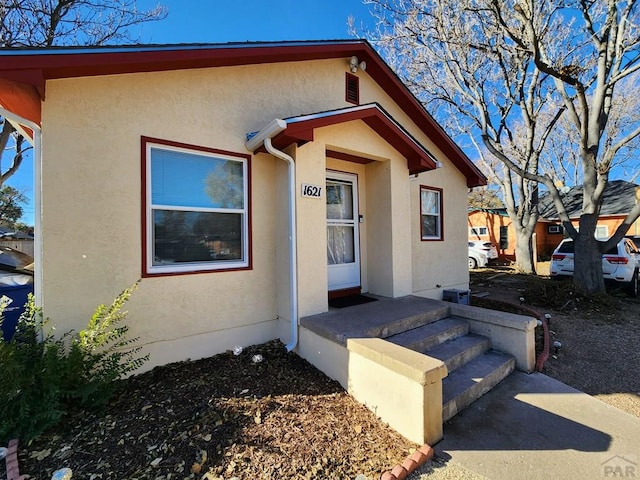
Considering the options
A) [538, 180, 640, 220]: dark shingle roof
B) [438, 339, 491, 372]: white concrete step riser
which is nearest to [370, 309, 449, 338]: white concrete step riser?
[438, 339, 491, 372]: white concrete step riser

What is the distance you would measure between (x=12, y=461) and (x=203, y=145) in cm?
357

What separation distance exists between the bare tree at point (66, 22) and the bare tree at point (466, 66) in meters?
7.64

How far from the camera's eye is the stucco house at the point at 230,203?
3.19 meters

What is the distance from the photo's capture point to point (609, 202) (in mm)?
18578

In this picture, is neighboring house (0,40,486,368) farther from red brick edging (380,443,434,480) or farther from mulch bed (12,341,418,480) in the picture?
red brick edging (380,443,434,480)

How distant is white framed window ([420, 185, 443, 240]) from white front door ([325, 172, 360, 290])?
2.09m

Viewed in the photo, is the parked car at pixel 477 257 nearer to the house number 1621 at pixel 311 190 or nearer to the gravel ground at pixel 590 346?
the gravel ground at pixel 590 346

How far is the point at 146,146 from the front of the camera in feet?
12.2

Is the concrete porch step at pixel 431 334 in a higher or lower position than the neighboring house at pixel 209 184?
lower

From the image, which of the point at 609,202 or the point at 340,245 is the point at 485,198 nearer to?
the point at 609,202

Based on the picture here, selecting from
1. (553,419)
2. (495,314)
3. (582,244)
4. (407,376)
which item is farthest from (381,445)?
(582,244)

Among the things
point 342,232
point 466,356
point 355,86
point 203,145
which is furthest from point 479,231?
point 203,145

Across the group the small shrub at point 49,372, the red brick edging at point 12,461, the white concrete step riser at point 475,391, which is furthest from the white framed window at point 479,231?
the red brick edging at point 12,461

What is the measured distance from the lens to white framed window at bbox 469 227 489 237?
69.5 ft
